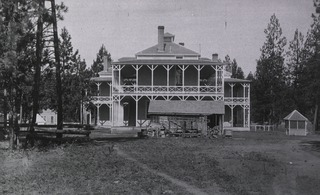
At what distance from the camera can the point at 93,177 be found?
11.1m

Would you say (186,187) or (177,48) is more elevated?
(177,48)

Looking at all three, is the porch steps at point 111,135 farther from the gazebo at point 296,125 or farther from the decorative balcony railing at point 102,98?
the gazebo at point 296,125

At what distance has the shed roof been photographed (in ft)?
99.6

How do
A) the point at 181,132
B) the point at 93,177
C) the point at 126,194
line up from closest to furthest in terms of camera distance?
the point at 126,194 → the point at 93,177 → the point at 181,132

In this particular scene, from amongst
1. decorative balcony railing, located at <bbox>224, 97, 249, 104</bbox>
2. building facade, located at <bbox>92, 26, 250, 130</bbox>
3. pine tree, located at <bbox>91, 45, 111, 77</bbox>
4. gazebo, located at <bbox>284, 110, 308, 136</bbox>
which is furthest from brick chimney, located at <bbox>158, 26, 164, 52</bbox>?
pine tree, located at <bbox>91, 45, 111, 77</bbox>

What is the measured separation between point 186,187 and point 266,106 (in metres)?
46.7

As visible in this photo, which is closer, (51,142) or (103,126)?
(51,142)

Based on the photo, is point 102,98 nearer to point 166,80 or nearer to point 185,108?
point 166,80

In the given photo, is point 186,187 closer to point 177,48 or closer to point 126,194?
point 126,194

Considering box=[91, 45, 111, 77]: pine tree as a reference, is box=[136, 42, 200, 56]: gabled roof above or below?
below

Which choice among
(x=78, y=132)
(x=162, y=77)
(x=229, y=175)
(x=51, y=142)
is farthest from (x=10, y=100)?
(x=162, y=77)

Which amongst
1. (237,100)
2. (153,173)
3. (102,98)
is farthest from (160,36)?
(153,173)

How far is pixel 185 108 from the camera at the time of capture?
31.0 meters

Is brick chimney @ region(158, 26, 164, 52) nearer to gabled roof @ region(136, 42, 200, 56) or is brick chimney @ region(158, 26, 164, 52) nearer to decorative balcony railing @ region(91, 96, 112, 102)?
gabled roof @ region(136, 42, 200, 56)
